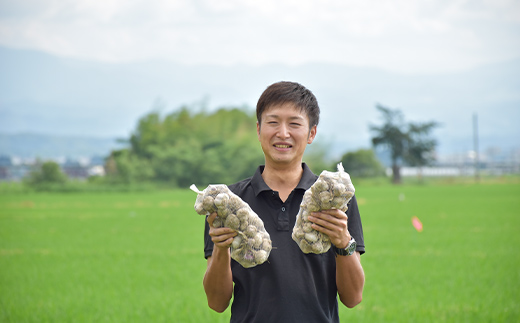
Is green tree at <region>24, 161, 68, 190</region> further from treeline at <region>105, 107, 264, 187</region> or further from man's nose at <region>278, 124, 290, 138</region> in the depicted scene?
man's nose at <region>278, 124, 290, 138</region>

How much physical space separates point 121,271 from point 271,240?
9.80m

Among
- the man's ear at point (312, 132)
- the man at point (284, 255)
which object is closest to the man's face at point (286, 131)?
the man at point (284, 255)

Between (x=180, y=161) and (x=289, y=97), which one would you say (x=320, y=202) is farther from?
(x=180, y=161)

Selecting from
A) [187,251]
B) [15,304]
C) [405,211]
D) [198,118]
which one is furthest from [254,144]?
[15,304]

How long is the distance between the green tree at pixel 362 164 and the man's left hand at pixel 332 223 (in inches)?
2123

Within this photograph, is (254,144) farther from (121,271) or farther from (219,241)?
(219,241)

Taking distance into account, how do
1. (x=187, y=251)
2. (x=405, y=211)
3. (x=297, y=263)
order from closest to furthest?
(x=297, y=263)
(x=187, y=251)
(x=405, y=211)

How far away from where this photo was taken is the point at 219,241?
7.04 ft

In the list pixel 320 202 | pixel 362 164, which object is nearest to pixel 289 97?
pixel 320 202

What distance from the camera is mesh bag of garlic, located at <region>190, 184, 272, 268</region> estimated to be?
2.16 m

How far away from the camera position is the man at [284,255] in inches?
88.7

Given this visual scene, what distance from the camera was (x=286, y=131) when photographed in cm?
229

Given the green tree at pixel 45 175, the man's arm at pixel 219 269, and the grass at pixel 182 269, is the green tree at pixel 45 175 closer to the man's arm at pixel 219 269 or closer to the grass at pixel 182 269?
the grass at pixel 182 269

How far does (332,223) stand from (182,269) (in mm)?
9935
